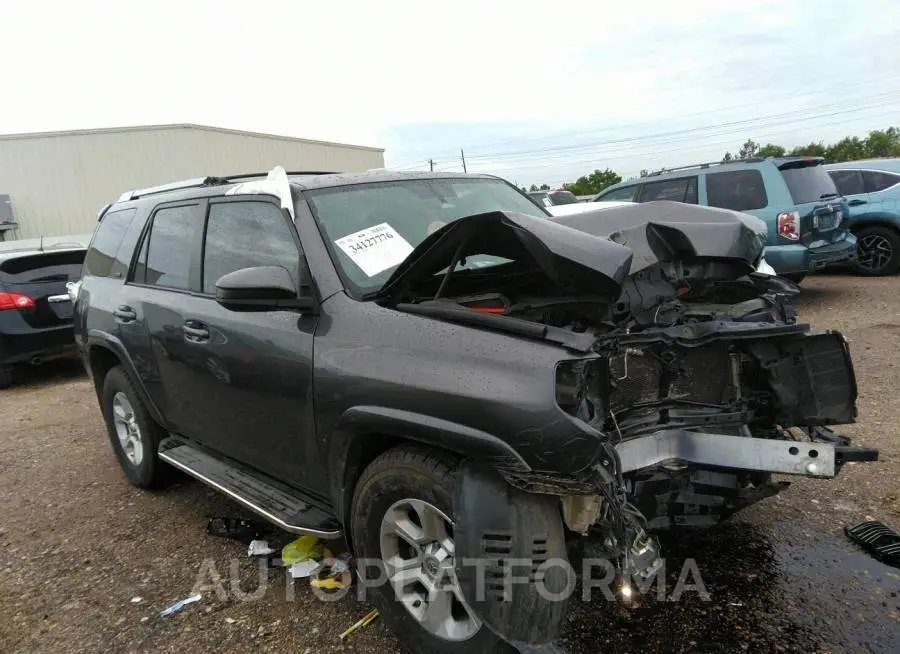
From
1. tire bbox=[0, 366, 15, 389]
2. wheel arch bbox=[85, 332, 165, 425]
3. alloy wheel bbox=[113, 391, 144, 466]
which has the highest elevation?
wheel arch bbox=[85, 332, 165, 425]

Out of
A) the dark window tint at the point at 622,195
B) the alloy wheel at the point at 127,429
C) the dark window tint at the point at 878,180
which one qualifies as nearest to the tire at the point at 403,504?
the alloy wheel at the point at 127,429

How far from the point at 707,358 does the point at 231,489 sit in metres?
2.29

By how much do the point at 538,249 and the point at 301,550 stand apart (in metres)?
2.10

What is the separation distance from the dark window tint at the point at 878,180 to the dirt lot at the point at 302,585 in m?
6.68

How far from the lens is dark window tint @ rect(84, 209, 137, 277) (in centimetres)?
434

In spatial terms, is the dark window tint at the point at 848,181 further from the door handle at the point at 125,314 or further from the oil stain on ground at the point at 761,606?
the door handle at the point at 125,314

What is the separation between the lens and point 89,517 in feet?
13.4

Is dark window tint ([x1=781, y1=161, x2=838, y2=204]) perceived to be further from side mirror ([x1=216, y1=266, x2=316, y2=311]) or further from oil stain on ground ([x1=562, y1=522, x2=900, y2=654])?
side mirror ([x1=216, y1=266, x2=316, y2=311])

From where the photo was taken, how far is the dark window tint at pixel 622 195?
963cm

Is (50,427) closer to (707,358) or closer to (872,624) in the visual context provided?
(707,358)

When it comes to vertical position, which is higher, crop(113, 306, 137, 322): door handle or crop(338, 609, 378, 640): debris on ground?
crop(113, 306, 137, 322): door handle

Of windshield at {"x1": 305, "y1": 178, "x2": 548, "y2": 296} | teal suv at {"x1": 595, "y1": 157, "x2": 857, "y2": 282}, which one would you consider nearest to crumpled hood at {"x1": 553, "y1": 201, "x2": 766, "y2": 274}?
windshield at {"x1": 305, "y1": 178, "x2": 548, "y2": 296}

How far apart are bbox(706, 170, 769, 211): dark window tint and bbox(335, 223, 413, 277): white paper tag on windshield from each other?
21.3 ft

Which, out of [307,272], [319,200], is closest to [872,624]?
[307,272]
